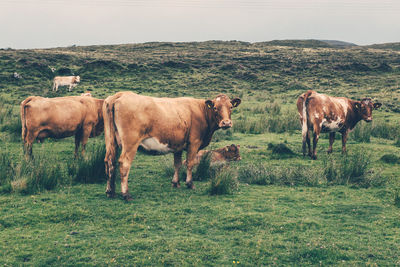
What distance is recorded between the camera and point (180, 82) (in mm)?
38656

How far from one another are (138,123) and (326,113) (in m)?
7.17

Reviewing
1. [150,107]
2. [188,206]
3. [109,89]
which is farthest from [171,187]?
[109,89]

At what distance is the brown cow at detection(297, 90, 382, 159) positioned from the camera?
1173 cm

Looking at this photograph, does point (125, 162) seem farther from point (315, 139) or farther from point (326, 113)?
point (326, 113)

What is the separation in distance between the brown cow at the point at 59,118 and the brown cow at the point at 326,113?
6462mm

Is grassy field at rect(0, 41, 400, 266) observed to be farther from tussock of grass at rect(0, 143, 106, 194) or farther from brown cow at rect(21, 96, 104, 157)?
brown cow at rect(21, 96, 104, 157)

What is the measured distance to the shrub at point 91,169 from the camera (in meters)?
8.29

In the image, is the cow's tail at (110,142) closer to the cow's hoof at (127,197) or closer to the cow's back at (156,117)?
the cow's back at (156,117)

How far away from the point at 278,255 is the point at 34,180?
16.8 feet

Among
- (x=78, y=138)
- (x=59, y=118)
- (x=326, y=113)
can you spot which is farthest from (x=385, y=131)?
(x=59, y=118)

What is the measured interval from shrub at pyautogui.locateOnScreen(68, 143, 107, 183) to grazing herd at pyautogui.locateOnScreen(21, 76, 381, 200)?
25.1 inches

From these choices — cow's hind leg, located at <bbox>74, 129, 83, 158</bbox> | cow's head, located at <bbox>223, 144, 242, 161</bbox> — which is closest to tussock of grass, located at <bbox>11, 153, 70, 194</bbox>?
cow's hind leg, located at <bbox>74, 129, 83, 158</bbox>

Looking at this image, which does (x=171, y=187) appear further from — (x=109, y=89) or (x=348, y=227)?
(x=109, y=89)

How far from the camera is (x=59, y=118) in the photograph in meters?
9.81
